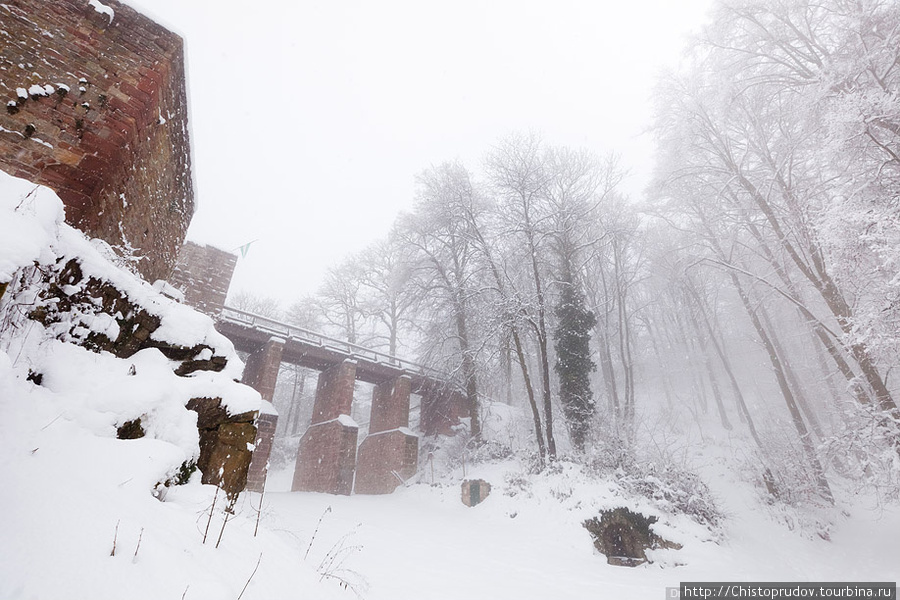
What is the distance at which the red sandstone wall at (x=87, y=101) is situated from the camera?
11.8ft

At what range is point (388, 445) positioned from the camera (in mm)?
15703

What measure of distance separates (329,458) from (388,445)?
91.9 inches

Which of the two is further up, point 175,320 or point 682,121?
point 682,121

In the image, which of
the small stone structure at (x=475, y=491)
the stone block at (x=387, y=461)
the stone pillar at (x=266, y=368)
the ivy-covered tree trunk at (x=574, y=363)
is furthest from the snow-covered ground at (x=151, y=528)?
the stone block at (x=387, y=461)

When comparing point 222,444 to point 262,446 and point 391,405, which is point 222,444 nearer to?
point 262,446

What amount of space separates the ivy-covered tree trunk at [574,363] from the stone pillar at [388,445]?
6.45m

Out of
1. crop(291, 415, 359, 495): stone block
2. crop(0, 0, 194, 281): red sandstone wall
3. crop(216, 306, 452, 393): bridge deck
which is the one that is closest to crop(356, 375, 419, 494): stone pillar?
crop(216, 306, 452, 393): bridge deck

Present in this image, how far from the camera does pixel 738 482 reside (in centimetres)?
1257

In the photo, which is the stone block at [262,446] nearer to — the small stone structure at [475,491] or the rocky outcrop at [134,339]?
the small stone structure at [475,491]

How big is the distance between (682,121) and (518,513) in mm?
11491

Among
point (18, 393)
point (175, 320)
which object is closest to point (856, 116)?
point (175, 320)

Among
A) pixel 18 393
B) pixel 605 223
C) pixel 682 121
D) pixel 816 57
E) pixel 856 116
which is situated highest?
pixel 605 223

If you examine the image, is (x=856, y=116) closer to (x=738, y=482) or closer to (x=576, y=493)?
(x=576, y=493)

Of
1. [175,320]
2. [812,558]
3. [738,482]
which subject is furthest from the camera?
[738,482]
